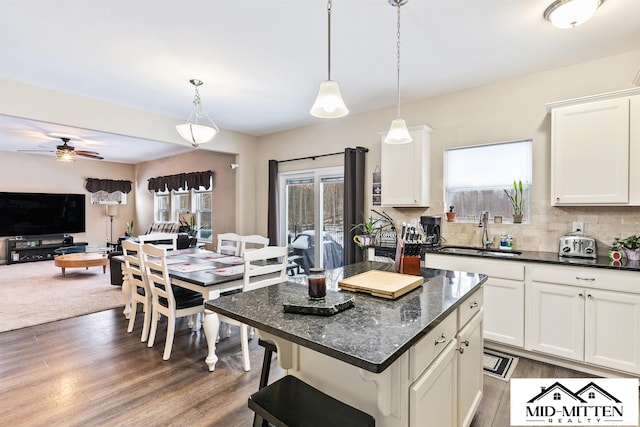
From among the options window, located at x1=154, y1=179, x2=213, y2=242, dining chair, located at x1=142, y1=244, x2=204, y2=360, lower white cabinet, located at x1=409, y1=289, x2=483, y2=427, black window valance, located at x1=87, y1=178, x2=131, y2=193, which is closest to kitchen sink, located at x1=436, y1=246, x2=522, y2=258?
lower white cabinet, located at x1=409, y1=289, x2=483, y2=427

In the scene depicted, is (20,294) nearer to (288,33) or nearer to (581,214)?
(288,33)

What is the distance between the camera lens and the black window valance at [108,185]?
28.2 feet

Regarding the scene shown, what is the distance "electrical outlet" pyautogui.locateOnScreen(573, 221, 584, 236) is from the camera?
2.89 metres

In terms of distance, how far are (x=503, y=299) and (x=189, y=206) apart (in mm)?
6801

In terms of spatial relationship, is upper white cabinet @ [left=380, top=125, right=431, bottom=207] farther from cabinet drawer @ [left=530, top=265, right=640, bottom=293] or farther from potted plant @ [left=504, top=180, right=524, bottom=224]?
cabinet drawer @ [left=530, top=265, right=640, bottom=293]

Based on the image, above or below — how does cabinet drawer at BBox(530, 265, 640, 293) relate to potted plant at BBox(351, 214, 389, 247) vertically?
below

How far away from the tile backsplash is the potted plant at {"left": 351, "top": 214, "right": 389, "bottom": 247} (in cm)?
67

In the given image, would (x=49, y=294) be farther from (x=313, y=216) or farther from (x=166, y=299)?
(x=313, y=216)

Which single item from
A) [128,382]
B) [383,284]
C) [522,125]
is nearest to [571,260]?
[522,125]

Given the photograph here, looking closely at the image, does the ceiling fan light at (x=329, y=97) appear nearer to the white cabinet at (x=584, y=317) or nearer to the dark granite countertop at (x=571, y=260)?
the dark granite countertop at (x=571, y=260)

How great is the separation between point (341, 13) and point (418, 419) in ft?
7.80

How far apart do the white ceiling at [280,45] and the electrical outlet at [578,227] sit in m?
1.31

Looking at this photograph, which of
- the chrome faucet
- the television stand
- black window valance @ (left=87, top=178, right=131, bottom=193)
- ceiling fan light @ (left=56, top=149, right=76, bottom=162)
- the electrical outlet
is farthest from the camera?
black window valance @ (left=87, top=178, right=131, bottom=193)

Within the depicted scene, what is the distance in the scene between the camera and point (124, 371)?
8.59ft
